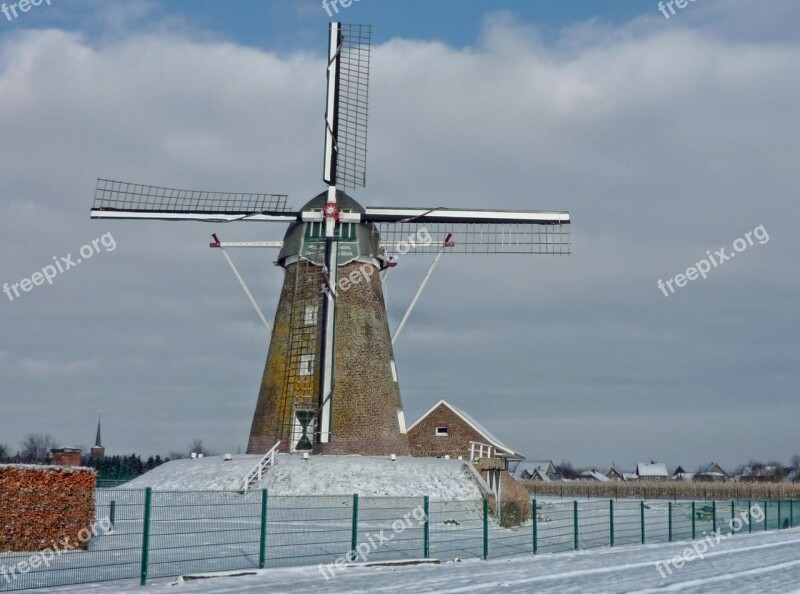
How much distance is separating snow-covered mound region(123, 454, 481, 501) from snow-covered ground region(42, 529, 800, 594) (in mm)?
9955

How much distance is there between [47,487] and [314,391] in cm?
1418

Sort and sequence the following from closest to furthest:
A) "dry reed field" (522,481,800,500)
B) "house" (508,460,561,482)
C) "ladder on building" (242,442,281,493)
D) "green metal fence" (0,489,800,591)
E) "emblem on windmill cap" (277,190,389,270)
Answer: "green metal fence" (0,489,800,591) < "ladder on building" (242,442,281,493) < "emblem on windmill cap" (277,190,389,270) < "dry reed field" (522,481,800,500) < "house" (508,460,561,482)

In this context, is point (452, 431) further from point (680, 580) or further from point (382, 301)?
point (680, 580)

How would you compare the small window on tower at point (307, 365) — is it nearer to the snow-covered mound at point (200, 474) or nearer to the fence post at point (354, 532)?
the snow-covered mound at point (200, 474)

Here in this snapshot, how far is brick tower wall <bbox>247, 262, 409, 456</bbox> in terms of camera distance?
3130 centimetres

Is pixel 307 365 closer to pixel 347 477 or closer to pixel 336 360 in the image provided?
pixel 336 360

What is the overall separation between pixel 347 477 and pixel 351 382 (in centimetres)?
344

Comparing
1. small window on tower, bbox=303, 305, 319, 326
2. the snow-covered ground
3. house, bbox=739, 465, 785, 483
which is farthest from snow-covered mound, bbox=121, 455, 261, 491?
house, bbox=739, 465, 785, 483

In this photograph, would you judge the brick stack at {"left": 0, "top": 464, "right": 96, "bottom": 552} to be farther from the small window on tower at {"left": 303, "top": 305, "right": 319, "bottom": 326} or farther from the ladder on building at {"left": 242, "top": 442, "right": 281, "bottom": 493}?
the small window on tower at {"left": 303, "top": 305, "right": 319, "bottom": 326}

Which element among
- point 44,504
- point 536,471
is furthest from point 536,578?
point 536,471

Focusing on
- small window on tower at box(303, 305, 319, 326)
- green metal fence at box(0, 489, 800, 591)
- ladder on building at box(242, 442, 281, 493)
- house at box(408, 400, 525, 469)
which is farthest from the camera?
house at box(408, 400, 525, 469)

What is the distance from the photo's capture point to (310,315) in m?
31.9

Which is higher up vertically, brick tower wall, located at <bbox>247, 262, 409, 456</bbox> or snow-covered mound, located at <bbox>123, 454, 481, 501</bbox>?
brick tower wall, located at <bbox>247, 262, 409, 456</bbox>

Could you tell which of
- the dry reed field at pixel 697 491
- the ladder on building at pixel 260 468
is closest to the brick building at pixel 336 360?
the ladder on building at pixel 260 468
